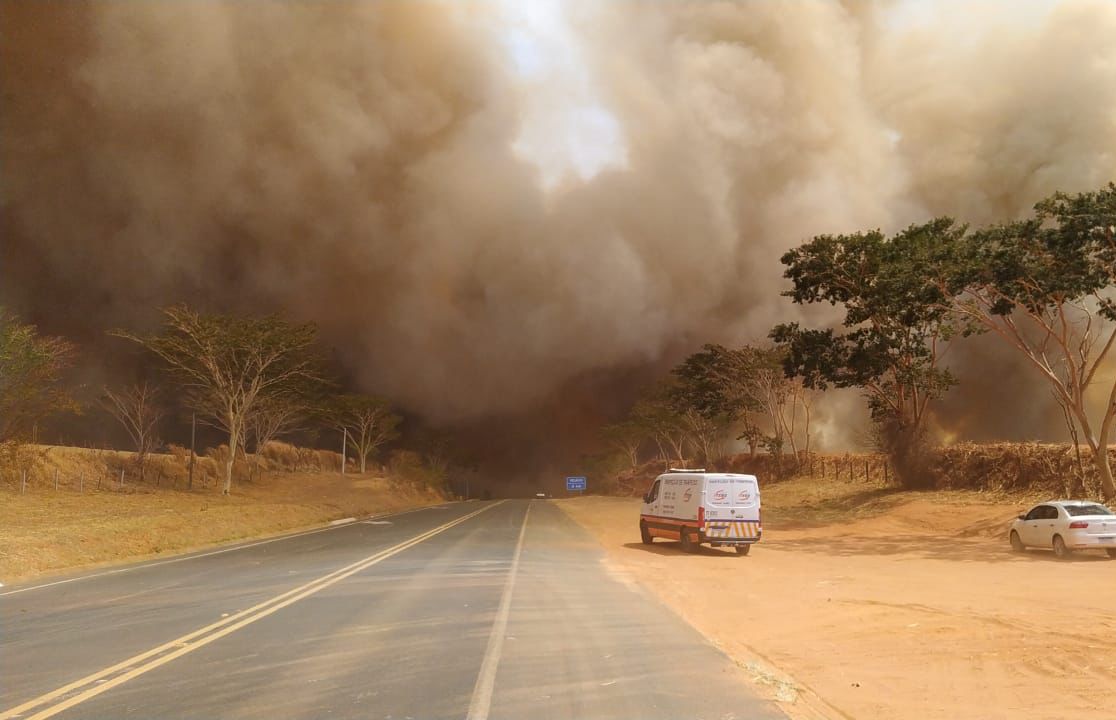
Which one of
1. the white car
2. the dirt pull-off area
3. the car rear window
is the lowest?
the dirt pull-off area

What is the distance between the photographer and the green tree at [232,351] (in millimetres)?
42188

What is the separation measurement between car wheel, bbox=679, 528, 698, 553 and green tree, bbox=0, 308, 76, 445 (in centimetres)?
2746

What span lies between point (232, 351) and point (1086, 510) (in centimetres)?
3849

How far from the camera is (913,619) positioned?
10.8 meters

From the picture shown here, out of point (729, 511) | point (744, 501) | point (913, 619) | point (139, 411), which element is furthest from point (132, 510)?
point (913, 619)

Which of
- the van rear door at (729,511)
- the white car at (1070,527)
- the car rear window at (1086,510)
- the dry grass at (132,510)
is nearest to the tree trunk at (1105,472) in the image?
the white car at (1070,527)

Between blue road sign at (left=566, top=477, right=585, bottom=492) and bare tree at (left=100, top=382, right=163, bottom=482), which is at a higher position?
bare tree at (left=100, top=382, right=163, bottom=482)

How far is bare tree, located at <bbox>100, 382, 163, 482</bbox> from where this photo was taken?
49.6 m

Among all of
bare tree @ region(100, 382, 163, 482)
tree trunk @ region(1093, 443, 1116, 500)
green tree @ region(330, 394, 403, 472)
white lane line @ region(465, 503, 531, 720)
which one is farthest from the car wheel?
green tree @ region(330, 394, 403, 472)

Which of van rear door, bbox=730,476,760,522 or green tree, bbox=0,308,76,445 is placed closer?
van rear door, bbox=730,476,760,522

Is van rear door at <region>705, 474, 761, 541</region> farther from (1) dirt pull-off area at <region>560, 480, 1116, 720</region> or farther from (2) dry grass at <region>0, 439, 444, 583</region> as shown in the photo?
(2) dry grass at <region>0, 439, 444, 583</region>

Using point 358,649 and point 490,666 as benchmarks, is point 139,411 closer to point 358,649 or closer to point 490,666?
point 358,649

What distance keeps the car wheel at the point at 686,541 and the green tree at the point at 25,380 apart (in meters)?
27.5

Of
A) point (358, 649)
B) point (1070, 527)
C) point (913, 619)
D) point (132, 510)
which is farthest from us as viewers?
point (132, 510)
